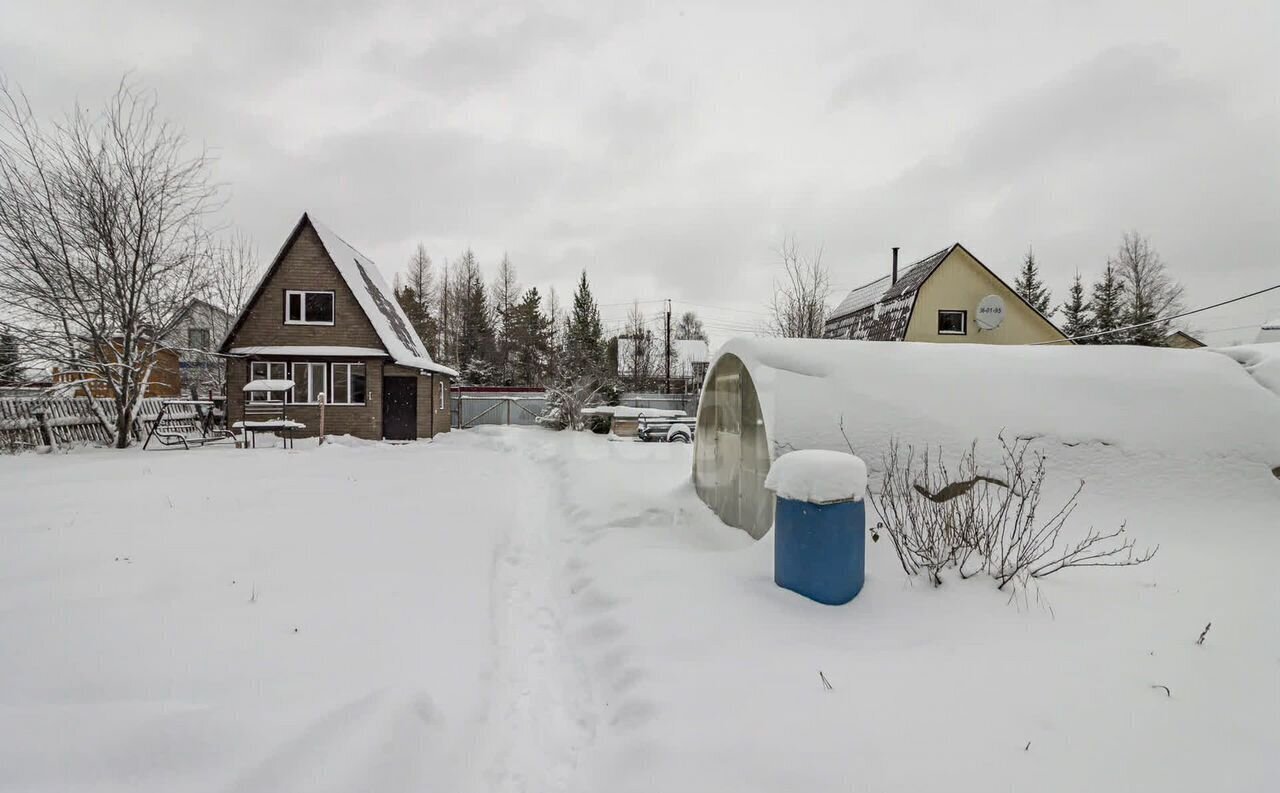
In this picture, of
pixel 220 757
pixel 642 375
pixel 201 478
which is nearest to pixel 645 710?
pixel 220 757

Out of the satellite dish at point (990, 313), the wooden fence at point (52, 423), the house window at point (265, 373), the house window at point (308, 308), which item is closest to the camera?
the wooden fence at point (52, 423)

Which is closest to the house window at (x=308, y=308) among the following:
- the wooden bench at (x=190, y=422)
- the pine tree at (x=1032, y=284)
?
the wooden bench at (x=190, y=422)

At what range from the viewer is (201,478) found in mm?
8141

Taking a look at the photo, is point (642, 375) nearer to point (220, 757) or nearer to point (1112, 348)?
point (1112, 348)

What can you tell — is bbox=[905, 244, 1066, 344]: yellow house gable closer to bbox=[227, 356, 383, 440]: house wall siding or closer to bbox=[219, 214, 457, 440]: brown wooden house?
bbox=[219, 214, 457, 440]: brown wooden house

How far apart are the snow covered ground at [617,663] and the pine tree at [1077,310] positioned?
38536 mm

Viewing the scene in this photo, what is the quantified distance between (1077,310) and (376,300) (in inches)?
1670

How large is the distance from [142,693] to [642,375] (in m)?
35.1

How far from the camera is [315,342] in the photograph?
56.1 feet

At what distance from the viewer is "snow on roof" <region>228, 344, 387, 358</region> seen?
54.1 feet

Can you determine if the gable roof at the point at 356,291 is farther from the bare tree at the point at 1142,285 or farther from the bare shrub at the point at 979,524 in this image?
the bare tree at the point at 1142,285

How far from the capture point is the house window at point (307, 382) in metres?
17.0

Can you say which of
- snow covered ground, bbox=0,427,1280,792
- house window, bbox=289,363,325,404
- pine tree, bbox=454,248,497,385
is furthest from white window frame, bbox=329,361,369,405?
pine tree, bbox=454,248,497,385

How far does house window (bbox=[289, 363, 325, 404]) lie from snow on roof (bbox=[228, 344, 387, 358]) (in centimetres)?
56
